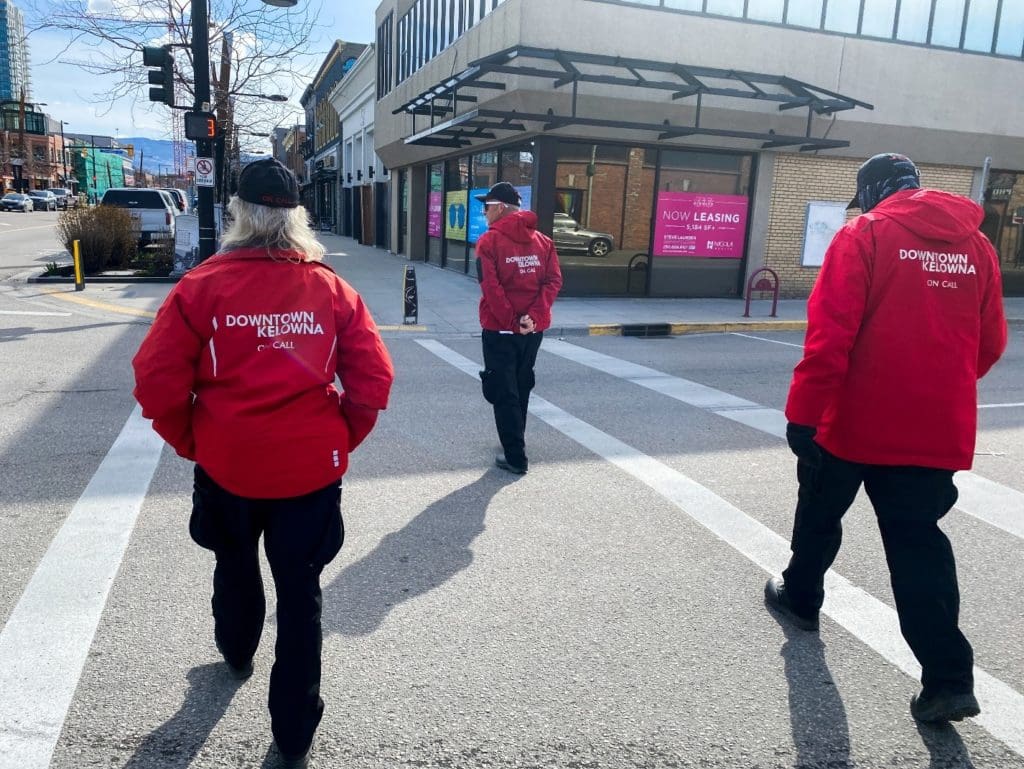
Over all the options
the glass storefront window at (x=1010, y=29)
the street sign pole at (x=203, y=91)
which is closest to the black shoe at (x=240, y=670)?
the street sign pole at (x=203, y=91)

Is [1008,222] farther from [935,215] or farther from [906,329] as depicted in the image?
[906,329]

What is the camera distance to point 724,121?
634 inches

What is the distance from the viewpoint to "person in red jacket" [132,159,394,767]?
2.38m

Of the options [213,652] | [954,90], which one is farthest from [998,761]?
[954,90]

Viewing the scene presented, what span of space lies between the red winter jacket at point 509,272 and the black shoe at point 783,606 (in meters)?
2.46

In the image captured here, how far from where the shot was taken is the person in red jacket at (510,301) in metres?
5.51

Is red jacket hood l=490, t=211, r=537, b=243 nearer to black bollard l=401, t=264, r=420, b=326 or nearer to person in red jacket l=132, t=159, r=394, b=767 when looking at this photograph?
person in red jacket l=132, t=159, r=394, b=767

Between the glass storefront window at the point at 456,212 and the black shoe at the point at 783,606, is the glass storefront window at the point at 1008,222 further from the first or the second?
the black shoe at the point at 783,606

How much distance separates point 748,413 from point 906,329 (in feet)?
16.2

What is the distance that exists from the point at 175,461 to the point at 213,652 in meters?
2.73

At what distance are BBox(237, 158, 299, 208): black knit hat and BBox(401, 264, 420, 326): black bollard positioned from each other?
9885 millimetres

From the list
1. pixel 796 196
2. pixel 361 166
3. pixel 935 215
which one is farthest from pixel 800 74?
pixel 361 166

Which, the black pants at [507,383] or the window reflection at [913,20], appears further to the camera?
the window reflection at [913,20]

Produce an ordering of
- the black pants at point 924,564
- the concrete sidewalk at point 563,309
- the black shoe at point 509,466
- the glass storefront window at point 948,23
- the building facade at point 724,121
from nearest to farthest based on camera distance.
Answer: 1. the black pants at point 924,564
2. the black shoe at point 509,466
3. the concrete sidewalk at point 563,309
4. the building facade at point 724,121
5. the glass storefront window at point 948,23
